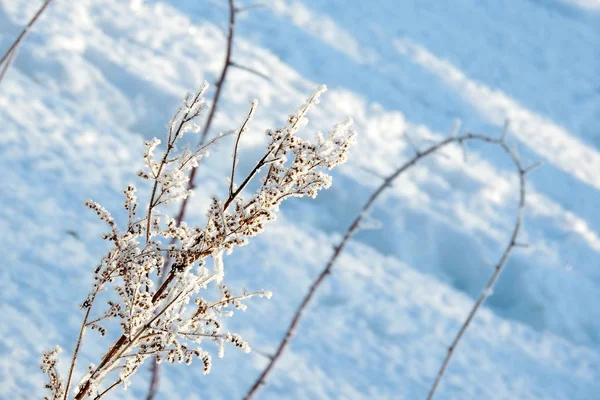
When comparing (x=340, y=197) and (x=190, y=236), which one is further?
(x=340, y=197)

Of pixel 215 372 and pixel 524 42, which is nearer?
pixel 215 372

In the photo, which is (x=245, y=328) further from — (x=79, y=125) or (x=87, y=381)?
(x=87, y=381)

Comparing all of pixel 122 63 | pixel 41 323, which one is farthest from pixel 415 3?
pixel 41 323

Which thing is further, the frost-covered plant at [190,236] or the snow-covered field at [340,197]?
the snow-covered field at [340,197]

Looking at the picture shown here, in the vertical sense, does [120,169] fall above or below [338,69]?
below

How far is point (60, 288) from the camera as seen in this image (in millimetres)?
3221

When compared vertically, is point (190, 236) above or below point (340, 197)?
below

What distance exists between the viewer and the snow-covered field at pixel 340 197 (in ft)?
11.5

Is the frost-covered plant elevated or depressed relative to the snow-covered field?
depressed

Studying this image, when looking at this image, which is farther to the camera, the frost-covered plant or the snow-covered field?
the snow-covered field

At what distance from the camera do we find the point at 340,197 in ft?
18.4

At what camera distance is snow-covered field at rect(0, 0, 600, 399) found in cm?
350

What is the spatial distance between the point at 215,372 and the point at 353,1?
26.5 ft

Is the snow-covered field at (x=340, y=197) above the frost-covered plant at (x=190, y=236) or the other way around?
above
